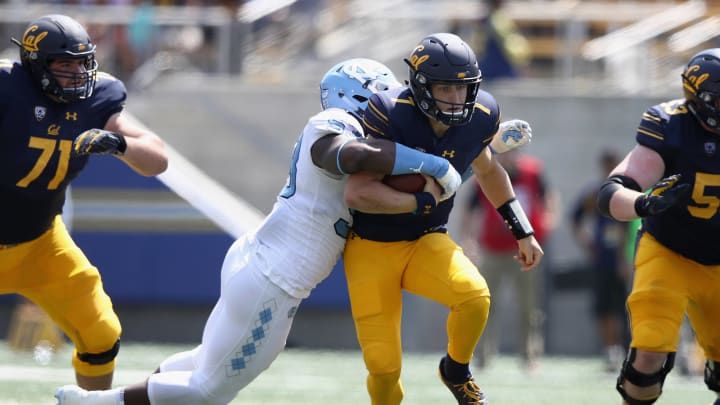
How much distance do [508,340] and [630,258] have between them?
1.80 meters

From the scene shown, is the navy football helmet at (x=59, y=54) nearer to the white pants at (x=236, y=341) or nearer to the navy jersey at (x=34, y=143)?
the navy jersey at (x=34, y=143)

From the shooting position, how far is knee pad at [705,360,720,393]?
19.3 ft

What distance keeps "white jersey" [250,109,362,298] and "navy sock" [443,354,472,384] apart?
66 cm

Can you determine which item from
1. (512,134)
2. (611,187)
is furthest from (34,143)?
(611,187)

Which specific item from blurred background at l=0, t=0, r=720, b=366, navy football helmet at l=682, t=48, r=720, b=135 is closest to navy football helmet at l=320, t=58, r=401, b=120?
navy football helmet at l=682, t=48, r=720, b=135

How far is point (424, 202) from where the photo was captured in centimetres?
519

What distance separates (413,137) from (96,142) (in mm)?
1315

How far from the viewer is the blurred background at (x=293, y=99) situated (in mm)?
11125

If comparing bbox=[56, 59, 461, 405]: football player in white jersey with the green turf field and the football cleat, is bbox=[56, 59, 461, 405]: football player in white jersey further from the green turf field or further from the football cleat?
the green turf field

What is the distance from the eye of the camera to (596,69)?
12.8 m

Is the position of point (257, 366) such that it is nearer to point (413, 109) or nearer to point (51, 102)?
point (413, 109)

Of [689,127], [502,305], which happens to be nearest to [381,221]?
[689,127]

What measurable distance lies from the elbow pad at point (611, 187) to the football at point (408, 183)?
2.90 feet

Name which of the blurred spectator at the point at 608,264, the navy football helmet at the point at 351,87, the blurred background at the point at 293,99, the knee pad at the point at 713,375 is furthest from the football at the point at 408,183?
the blurred spectator at the point at 608,264
